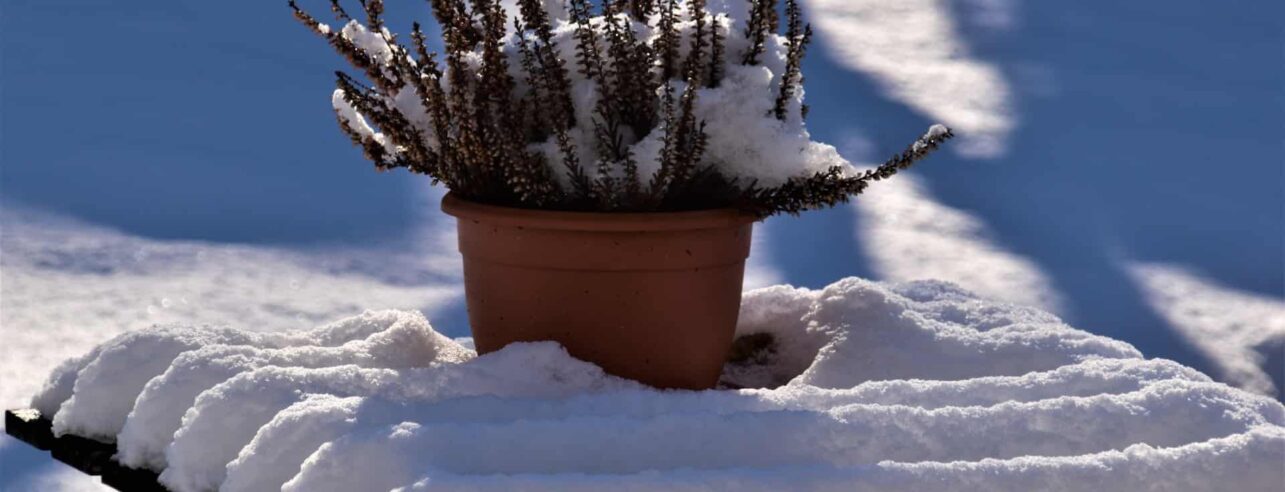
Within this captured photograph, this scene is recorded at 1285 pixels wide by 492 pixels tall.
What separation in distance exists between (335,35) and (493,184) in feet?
1.35

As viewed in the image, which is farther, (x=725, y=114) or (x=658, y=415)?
(x=725, y=114)

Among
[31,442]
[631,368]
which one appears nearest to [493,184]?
[631,368]

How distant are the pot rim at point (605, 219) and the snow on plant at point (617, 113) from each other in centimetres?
3

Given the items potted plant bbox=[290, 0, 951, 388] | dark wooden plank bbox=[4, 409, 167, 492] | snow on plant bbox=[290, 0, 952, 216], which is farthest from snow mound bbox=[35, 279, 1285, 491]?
snow on plant bbox=[290, 0, 952, 216]

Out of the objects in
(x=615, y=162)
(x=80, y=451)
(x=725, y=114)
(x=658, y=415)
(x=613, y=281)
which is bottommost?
(x=80, y=451)

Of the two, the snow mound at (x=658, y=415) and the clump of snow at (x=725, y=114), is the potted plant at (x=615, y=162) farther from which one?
the snow mound at (x=658, y=415)

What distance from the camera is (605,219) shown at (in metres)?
2.44

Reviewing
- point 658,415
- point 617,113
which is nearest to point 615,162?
point 617,113

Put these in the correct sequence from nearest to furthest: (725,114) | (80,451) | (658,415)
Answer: (658,415) → (80,451) → (725,114)

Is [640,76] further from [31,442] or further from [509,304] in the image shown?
[31,442]

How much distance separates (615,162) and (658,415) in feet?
1.63

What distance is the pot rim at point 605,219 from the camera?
96.1 inches

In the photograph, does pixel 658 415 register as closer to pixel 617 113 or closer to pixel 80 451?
pixel 617 113

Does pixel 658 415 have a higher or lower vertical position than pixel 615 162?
lower
